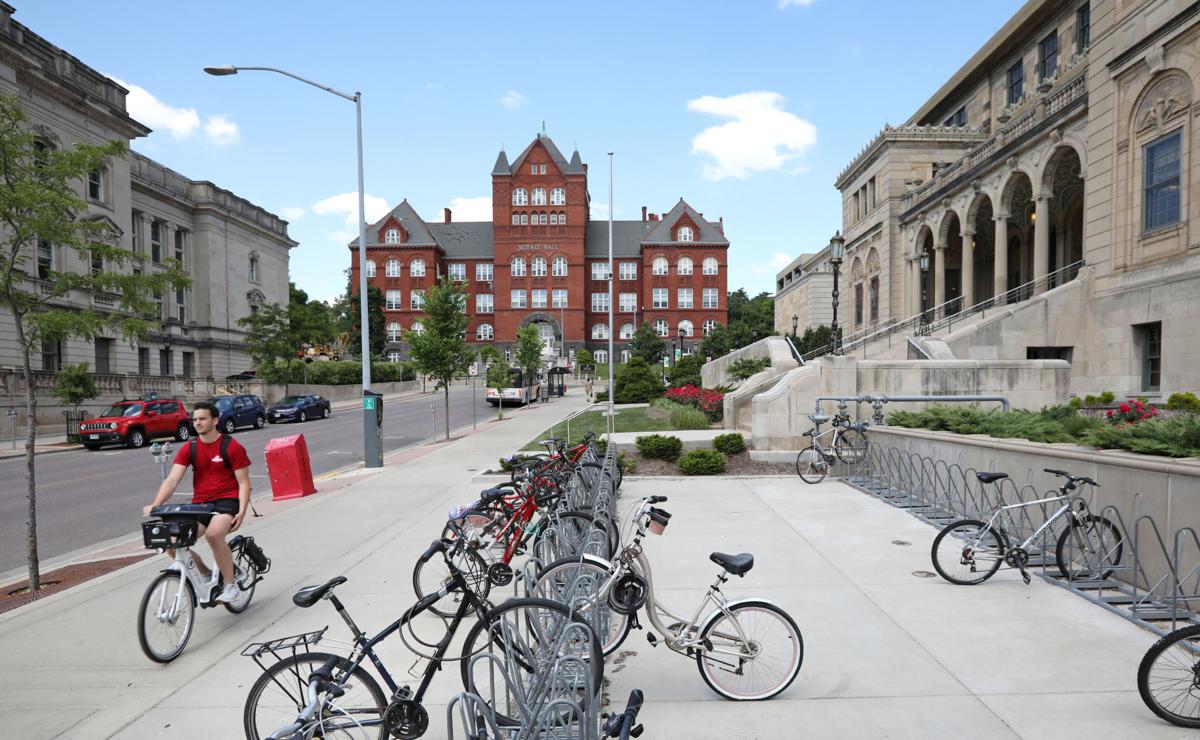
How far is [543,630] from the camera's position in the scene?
3.80 meters

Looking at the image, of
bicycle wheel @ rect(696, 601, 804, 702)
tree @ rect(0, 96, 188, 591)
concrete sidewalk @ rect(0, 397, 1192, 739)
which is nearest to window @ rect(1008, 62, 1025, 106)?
concrete sidewalk @ rect(0, 397, 1192, 739)

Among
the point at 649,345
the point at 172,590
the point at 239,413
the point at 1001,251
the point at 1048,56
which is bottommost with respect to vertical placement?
A: the point at 239,413

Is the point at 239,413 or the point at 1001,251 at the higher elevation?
the point at 1001,251

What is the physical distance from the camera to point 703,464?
13445 millimetres

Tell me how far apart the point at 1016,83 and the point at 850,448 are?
30848 mm

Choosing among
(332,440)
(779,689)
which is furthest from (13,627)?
(332,440)

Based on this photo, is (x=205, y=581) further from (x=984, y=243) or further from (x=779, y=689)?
(x=984, y=243)

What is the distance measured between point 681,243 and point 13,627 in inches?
3339

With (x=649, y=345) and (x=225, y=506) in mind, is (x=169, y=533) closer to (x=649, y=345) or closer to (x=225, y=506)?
(x=225, y=506)

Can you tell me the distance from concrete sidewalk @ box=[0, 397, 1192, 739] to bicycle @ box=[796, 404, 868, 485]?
11.7 ft

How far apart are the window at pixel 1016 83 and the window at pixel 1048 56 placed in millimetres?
1699

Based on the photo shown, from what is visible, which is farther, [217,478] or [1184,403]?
[1184,403]

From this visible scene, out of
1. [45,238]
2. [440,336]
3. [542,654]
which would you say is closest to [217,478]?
[542,654]

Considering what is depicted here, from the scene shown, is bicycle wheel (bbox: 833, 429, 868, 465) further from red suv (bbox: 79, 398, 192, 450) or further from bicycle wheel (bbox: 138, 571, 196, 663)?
red suv (bbox: 79, 398, 192, 450)
